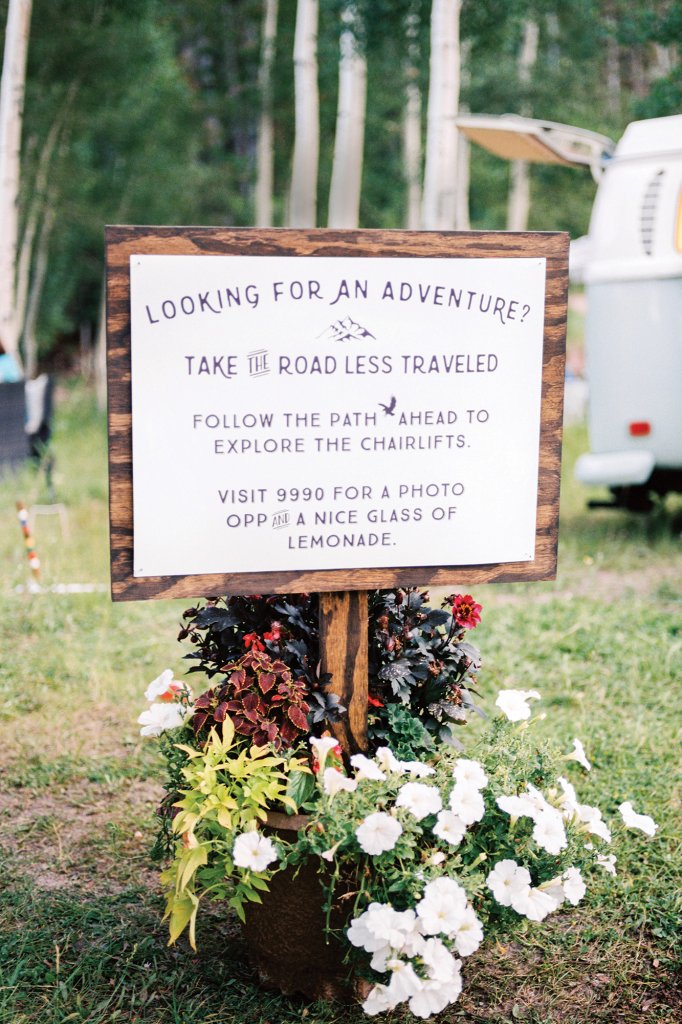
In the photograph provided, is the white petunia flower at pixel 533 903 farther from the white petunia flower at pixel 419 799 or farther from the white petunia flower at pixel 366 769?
the white petunia flower at pixel 366 769

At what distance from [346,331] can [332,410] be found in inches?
7.2

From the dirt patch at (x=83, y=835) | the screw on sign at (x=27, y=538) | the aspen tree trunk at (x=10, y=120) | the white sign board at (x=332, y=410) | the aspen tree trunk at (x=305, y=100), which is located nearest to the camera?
the white sign board at (x=332, y=410)

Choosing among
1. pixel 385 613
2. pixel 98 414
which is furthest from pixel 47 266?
pixel 385 613

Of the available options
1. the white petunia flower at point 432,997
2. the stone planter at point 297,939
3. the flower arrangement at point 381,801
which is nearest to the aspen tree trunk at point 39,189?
the flower arrangement at point 381,801

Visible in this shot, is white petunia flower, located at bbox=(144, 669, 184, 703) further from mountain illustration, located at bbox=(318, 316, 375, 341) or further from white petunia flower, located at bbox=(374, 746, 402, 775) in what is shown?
mountain illustration, located at bbox=(318, 316, 375, 341)

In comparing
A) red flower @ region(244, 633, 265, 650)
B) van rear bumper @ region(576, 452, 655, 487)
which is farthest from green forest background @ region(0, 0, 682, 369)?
red flower @ region(244, 633, 265, 650)

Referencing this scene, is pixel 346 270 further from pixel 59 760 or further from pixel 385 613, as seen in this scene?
pixel 59 760

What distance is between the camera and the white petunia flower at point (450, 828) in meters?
2.24

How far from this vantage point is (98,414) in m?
16.7

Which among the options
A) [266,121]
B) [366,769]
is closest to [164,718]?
[366,769]

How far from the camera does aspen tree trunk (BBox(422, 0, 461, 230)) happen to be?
10094 mm

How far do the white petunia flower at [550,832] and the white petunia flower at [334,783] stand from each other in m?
0.41

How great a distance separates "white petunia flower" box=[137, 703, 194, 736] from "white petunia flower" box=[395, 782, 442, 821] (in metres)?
0.61

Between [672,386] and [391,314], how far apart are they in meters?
4.52
